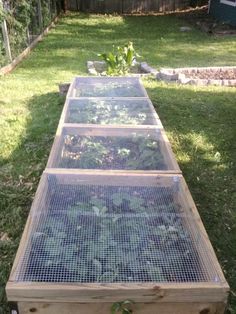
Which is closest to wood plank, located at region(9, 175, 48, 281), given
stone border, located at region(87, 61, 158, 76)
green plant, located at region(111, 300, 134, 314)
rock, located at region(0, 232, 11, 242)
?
green plant, located at region(111, 300, 134, 314)

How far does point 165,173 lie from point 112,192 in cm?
43

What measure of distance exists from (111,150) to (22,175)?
109 centimetres

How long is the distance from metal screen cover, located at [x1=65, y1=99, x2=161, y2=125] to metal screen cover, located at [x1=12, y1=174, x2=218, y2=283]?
1323 mm

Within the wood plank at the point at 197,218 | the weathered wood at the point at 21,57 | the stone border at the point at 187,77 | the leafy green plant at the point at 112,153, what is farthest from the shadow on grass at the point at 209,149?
the weathered wood at the point at 21,57

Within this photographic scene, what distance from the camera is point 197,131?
5.10 meters

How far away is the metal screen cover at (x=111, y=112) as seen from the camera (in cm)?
398

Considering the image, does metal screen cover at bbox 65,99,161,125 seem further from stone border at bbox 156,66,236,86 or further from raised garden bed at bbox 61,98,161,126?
stone border at bbox 156,66,236,86

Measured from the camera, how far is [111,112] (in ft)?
13.9

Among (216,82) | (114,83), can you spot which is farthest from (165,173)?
(216,82)

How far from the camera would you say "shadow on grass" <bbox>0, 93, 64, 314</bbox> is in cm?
291

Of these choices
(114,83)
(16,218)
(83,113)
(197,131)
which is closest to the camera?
(16,218)

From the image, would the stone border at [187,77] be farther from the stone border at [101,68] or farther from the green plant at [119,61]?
the green plant at [119,61]

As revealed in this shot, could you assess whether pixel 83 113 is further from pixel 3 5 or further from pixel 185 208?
pixel 3 5

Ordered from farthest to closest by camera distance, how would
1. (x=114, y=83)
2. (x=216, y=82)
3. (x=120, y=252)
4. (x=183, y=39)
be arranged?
(x=183, y=39) → (x=216, y=82) → (x=114, y=83) → (x=120, y=252)
